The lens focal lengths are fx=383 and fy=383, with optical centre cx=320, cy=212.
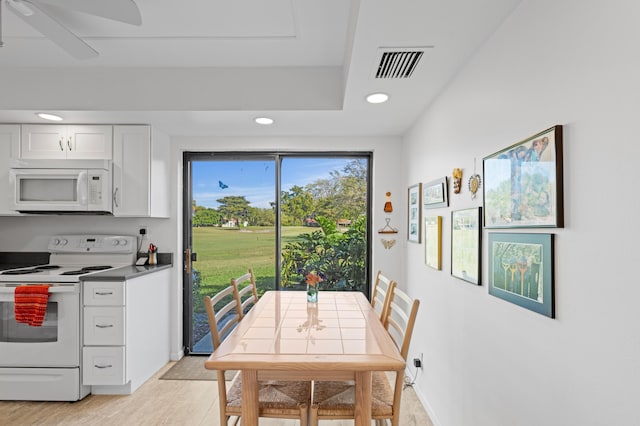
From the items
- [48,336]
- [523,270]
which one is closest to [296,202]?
[48,336]

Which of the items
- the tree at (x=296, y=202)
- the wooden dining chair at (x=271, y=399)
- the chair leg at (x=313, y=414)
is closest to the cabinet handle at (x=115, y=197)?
the tree at (x=296, y=202)

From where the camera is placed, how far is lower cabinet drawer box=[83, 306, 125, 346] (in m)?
2.81

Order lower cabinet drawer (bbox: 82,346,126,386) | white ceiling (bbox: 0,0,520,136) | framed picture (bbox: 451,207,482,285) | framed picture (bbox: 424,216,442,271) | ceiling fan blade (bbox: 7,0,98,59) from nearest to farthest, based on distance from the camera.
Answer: ceiling fan blade (bbox: 7,0,98,59)
framed picture (bbox: 451,207,482,285)
white ceiling (bbox: 0,0,520,136)
framed picture (bbox: 424,216,442,271)
lower cabinet drawer (bbox: 82,346,126,386)

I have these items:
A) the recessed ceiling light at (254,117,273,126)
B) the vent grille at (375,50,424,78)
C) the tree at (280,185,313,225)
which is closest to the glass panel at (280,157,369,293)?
the tree at (280,185,313,225)

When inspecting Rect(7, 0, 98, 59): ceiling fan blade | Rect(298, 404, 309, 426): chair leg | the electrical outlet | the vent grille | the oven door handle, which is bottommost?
the electrical outlet

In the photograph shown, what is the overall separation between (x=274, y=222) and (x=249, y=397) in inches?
90.3

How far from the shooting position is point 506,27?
1.57 m

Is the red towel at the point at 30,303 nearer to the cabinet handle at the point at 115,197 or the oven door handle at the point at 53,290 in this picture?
the oven door handle at the point at 53,290

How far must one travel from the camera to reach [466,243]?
1.97 meters

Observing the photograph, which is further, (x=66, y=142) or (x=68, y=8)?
(x=66, y=142)

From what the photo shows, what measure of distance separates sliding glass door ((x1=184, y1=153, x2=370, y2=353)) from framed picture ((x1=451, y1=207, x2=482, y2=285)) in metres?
1.69

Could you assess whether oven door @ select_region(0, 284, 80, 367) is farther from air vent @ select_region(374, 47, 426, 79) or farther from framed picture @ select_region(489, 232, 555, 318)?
framed picture @ select_region(489, 232, 555, 318)

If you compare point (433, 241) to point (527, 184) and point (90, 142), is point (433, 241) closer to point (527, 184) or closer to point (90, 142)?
point (527, 184)

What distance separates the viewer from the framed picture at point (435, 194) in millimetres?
2350
